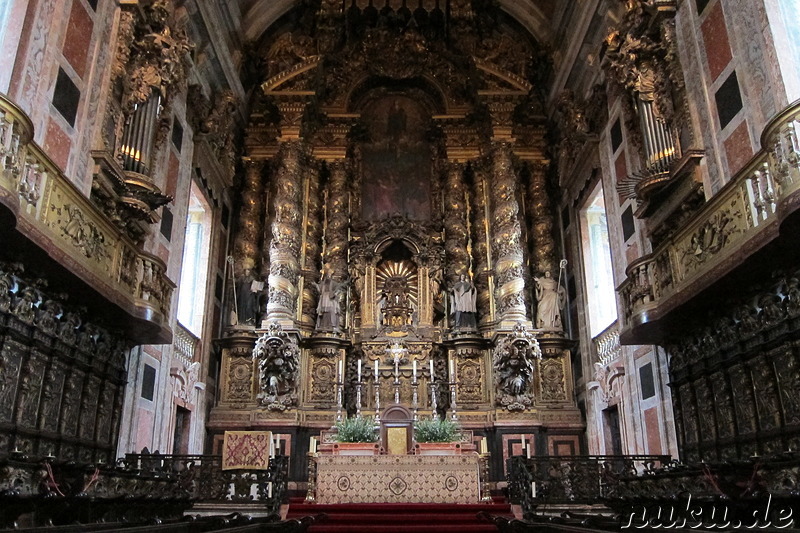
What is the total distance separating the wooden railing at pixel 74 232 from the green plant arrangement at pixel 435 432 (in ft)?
17.0

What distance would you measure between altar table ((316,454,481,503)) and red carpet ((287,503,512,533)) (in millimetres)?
386

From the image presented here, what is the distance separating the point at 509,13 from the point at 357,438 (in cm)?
1451

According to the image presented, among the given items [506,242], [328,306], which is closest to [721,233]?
[506,242]

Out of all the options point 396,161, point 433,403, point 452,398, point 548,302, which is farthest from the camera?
point 396,161

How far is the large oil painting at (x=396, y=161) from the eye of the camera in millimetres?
20469

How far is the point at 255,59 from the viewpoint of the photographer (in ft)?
67.5

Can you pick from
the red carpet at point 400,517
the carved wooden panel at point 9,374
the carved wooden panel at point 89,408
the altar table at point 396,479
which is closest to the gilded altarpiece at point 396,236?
the altar table at point 396,479

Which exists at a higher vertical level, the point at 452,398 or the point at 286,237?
the point at 286,237

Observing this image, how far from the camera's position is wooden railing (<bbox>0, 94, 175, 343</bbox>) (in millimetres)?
7480

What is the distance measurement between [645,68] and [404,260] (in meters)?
9.21

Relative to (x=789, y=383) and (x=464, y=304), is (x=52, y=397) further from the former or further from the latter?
(x=464, y=304)

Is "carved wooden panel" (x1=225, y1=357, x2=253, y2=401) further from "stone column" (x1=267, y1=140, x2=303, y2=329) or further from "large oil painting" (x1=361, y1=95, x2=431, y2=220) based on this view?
"large oil painting" (x1=361, y1=95, x2=431, y2=220)

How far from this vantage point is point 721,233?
9.14 meters

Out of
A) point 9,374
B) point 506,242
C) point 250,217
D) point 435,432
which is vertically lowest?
point 435,432
